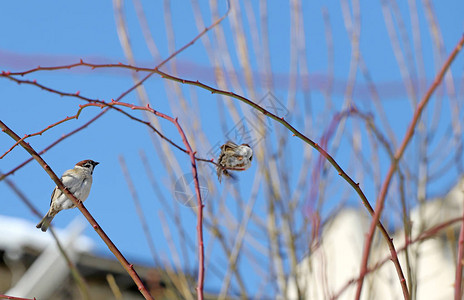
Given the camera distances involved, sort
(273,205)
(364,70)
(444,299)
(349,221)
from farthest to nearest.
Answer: (349,221) → (444,299) → (364,70) → (273,205)

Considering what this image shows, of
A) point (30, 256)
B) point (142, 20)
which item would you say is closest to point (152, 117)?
point (142, 20)

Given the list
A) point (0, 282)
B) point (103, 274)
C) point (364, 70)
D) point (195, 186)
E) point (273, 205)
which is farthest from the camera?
point (103, 274)

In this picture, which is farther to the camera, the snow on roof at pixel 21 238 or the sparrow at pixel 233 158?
the snow on roof at pixel 21 238

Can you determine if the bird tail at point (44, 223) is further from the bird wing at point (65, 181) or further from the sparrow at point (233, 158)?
the sparrow at point (233, 158)

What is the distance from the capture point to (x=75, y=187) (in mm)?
1285

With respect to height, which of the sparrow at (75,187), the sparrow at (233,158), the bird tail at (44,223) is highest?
the sparrow at (233,158)

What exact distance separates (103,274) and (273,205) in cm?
267

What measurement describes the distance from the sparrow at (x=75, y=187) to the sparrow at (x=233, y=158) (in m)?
0.24

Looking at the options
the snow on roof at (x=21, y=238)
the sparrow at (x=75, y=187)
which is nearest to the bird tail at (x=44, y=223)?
the sparrow at (x=75, y=187)

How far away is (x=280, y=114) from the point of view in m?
1.25

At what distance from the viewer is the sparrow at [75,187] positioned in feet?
4.04

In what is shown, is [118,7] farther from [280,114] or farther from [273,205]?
[280,114]

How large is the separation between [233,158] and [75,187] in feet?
1.05

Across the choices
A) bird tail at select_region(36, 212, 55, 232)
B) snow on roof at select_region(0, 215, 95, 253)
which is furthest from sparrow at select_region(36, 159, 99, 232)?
snow on roof at select_region(0, 215, 95, 253)
